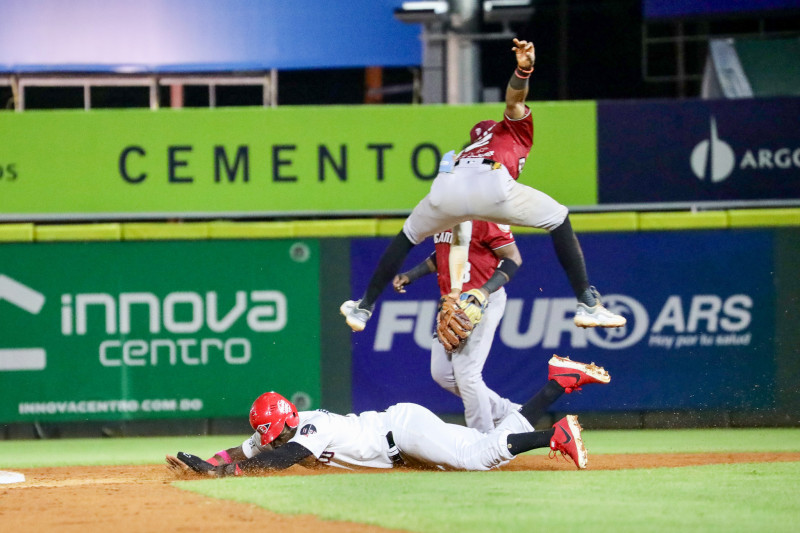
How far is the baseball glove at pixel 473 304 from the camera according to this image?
6.87 meters

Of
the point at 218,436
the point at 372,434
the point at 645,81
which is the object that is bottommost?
the point at 218,436

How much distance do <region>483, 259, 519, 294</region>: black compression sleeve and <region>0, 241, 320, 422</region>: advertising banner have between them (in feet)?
11.2

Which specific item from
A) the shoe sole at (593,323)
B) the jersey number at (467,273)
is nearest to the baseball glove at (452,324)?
the jersey number at (467,273)

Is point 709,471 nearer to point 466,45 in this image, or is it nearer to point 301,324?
point 301,324

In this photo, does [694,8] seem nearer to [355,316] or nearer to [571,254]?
[571,254]

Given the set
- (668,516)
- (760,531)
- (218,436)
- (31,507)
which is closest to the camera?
(760,531)

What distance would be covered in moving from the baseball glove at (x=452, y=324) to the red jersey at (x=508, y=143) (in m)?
0.83

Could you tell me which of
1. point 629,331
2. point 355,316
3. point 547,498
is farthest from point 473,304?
point 629,331

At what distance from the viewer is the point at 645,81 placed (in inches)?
609

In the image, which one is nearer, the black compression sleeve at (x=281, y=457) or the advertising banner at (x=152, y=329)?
the black compression sleeve at (x=281, y=457)

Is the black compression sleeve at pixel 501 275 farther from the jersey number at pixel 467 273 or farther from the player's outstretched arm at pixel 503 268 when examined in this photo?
the jersey number at pixel 467 273

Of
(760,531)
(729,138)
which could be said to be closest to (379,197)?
(729,138)

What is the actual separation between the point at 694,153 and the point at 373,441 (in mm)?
5370

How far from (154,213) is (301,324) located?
68.4 inches
